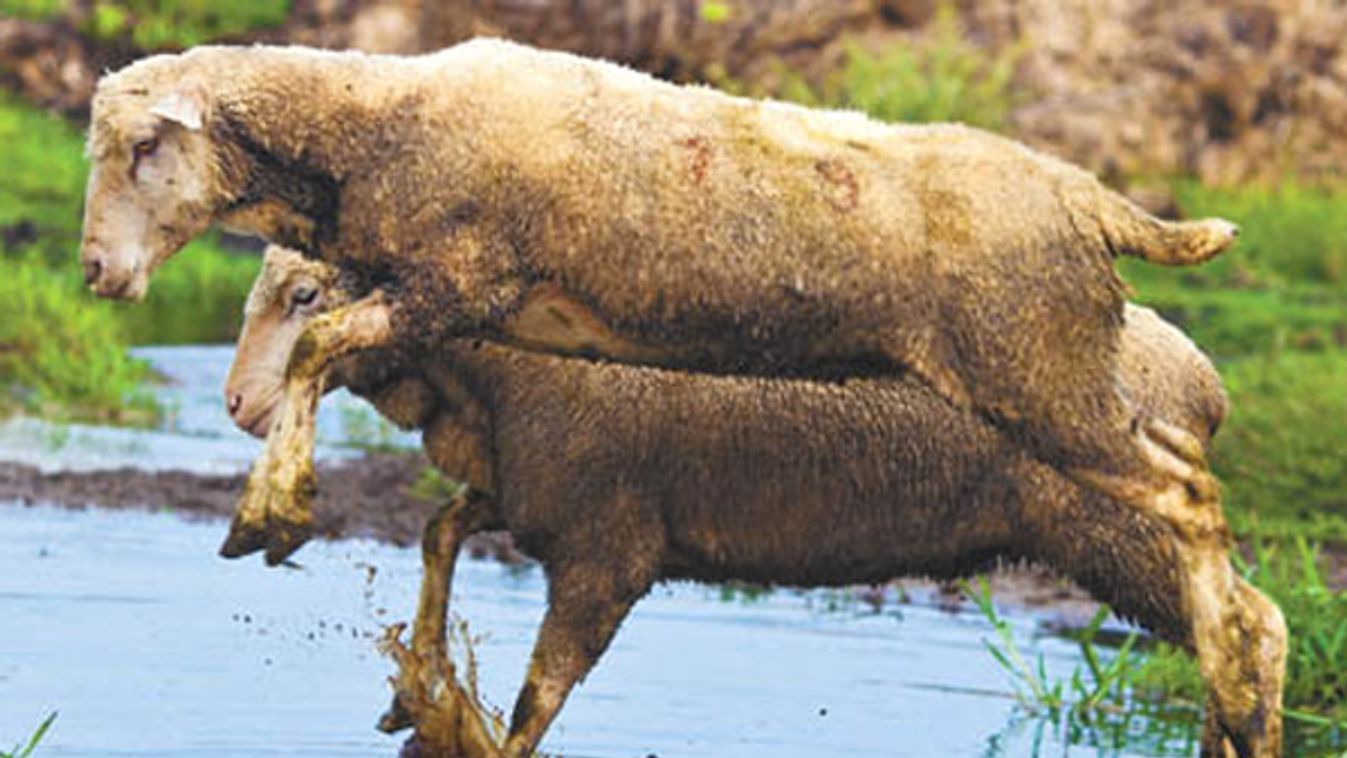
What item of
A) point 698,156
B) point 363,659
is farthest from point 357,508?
point 698,156

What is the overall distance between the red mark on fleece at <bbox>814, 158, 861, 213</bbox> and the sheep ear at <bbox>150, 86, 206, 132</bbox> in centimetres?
139

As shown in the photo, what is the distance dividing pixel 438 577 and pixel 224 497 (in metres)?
3.99

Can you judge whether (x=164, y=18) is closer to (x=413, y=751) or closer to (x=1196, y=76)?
(x=1196, y=76)

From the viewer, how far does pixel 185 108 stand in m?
6.60

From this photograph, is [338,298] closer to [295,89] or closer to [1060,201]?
[295,89]

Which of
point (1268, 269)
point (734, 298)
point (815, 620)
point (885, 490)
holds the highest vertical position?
point (734, 298)

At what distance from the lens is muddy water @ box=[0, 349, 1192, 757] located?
27.5 feet

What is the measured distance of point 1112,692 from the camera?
9.74 m

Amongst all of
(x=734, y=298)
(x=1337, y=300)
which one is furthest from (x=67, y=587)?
(x=1337, y=300)

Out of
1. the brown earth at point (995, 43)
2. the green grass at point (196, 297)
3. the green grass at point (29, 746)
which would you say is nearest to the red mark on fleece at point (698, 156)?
the green grass at point (29, 746)

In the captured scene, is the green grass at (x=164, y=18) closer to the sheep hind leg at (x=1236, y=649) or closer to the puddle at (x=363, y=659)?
the puddle at (x=363, y=659)

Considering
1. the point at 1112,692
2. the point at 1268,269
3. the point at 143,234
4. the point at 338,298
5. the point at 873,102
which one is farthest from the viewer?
the point at 1268,269

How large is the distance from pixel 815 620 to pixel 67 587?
8.45 feet

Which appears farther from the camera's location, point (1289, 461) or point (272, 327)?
point (1289, 461)
